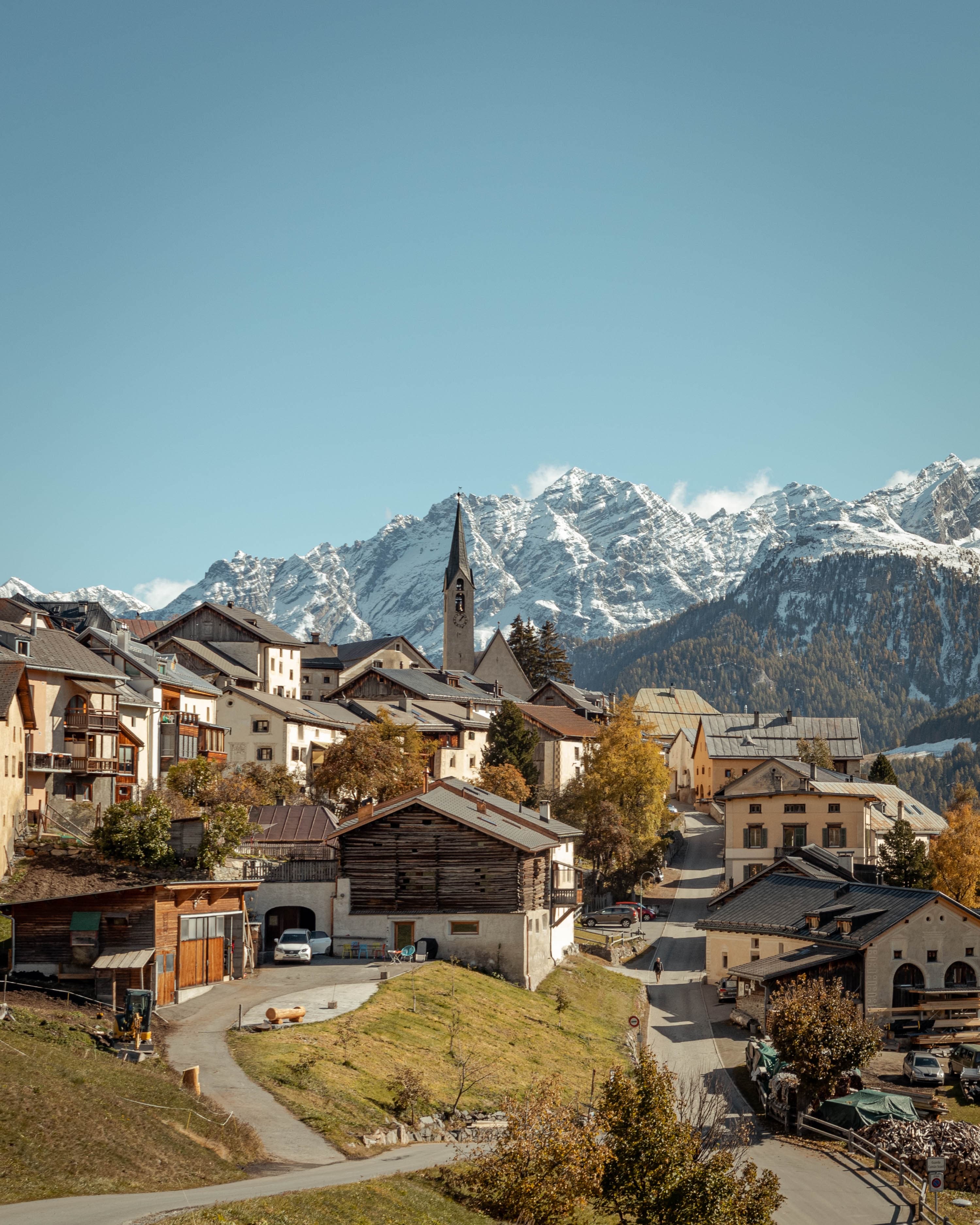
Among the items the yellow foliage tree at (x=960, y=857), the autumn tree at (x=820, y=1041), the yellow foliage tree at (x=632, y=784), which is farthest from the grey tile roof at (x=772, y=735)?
the autumn tree at (x=820, y=1041)

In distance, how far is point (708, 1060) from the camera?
196 feet

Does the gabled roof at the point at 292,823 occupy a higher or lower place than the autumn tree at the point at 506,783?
lower

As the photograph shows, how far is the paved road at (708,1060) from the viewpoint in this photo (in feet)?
135

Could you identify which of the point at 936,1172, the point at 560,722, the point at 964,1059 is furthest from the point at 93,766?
the point at 560,722

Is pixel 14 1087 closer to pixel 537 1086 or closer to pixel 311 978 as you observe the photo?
pixel 537 1086

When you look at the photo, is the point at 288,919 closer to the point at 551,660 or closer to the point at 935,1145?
the point at 935,1145

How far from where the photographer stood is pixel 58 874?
52438 mm

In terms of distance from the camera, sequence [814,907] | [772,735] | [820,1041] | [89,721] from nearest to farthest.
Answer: [820,1041]
[89,721]
[814,907]
[772,735]

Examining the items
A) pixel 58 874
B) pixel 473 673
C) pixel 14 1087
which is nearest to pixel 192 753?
pixel 58 874

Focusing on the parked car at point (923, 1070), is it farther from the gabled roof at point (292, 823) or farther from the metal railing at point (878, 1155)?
the gabled roof at point (292, 823)

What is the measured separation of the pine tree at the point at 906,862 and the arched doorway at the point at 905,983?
20.7 metres

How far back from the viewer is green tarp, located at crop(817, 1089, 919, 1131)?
4897 centimetres

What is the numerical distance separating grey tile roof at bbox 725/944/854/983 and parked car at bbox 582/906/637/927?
60.7 feet

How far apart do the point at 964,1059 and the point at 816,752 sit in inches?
2815
